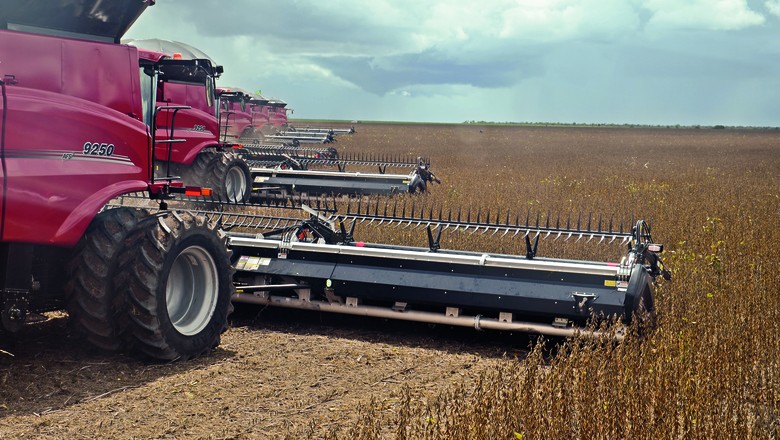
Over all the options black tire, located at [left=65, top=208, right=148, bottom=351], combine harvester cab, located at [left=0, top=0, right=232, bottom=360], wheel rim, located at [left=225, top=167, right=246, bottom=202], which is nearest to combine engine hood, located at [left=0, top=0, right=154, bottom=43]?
combine harvester cab, located at [left=0, top=0, right=232, bottom=360]

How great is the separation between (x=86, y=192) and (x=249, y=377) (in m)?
1.49

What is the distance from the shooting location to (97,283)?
4910 millimetres

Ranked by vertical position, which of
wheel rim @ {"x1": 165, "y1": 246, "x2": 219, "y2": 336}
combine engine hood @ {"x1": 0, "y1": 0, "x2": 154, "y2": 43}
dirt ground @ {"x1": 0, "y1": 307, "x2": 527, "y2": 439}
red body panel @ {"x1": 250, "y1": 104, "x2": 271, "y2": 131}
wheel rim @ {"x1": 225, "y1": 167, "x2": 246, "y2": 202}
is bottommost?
dirt ground @ {"x1": 0, "y1": 307, "x2": 527, "y2": 439}

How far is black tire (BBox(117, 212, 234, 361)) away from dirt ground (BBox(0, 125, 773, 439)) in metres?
0.17

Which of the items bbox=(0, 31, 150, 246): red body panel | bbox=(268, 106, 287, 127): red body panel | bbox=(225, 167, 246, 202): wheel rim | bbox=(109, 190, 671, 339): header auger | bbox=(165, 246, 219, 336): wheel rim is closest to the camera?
bbox=(0, 31, 150, 246): red body panel

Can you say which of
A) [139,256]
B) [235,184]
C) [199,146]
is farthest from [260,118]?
[139,256]

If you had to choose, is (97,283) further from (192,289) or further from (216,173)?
(216,173)

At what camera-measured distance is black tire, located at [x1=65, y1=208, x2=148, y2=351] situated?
4.90 m

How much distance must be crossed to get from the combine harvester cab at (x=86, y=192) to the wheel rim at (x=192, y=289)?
0.02 m

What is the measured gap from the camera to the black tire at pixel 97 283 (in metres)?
4.90

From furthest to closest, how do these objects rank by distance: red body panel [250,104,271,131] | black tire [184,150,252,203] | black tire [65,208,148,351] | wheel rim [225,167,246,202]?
red body panel [250,104,271,131] < wheel rim [225,167,246,202] < black tire [184,150,252,203] < black tire [65,208,148,351]

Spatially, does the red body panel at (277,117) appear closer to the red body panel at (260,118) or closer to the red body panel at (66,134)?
the red body panel at (260,118)

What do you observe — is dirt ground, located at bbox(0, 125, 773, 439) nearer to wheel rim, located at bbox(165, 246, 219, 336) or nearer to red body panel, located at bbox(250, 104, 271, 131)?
wheel rim, located at bbox(165, 246, 219, 336)

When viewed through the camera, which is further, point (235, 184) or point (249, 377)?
point (235, 184)
